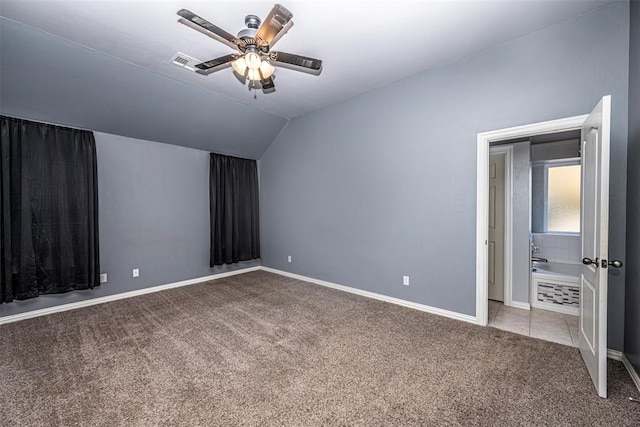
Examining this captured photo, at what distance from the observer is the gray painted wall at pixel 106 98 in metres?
2.56

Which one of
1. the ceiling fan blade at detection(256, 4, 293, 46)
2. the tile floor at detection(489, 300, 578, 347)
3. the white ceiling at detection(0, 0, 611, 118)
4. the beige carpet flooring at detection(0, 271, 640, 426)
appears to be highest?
the white ceiling at detection(0, 0, 611, 118)

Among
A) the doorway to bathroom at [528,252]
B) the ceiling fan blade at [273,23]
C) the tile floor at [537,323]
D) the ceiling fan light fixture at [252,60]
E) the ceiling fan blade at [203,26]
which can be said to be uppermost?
the ceiling fan blade at [273,23]

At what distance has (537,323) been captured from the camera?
2875 mm

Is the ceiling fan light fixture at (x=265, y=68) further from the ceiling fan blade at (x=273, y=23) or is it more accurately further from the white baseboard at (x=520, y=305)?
the white baseboard at (x=520, y=305)

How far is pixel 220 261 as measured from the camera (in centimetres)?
490

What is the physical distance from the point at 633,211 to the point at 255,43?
10.3 ft

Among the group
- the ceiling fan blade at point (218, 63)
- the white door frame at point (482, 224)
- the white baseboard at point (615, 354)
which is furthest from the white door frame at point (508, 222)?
the ceiling fan blade at point (218, 63)

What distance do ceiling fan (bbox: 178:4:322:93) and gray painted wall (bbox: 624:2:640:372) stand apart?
7.82ft

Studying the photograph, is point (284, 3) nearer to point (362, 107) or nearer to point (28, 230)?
point (362, 107)

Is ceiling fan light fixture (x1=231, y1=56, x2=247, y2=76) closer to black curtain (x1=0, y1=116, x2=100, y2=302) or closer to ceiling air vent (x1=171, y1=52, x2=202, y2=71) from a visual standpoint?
ceiling air vent (x1=171, y1=52, x2=202, y2=71)

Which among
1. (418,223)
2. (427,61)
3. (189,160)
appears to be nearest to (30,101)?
(189,160)

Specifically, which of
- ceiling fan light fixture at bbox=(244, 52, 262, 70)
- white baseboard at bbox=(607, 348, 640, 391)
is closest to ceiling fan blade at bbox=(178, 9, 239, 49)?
ceiling fan light fixture at bbox=(244, 52, 262, 70)

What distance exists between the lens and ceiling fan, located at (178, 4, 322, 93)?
1.74 m

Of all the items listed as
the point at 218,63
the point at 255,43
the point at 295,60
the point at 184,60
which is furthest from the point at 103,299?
the point at 295,60
